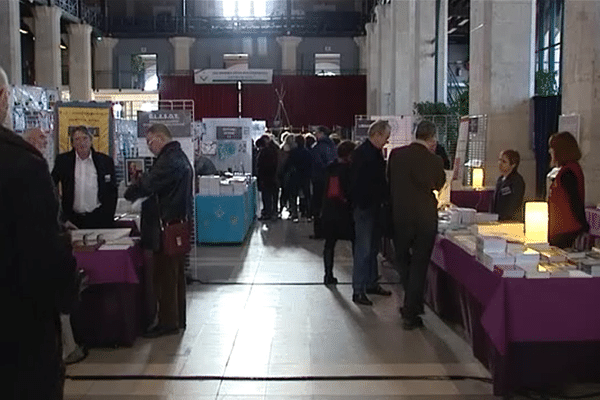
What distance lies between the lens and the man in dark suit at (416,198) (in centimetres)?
493

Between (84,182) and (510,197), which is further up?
(84,182)

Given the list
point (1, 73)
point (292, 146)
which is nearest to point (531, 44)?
→ point (292, 146)

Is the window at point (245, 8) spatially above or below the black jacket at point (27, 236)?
above

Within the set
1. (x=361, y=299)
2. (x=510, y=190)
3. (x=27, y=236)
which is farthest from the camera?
(x=361, y=299)

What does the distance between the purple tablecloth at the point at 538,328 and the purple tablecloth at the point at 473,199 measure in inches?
151

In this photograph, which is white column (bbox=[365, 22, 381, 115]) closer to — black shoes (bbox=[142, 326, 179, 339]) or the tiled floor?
the tiled floor

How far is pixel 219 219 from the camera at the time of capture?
29.5 feet

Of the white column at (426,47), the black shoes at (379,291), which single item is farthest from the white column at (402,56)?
the black shoes at (379,291)

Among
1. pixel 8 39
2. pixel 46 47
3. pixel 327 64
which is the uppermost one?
pixel 327 64

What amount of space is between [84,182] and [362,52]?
23003 mm

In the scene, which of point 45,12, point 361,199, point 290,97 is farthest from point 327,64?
point 361,199

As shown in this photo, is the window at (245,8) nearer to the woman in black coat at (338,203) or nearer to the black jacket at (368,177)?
the woman in black coat at (338,203)

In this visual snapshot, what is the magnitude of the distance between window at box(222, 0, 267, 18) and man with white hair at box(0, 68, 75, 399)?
2692cm

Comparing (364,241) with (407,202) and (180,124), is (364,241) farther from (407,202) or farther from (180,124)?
(180,124)
